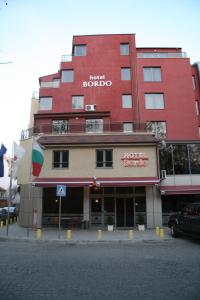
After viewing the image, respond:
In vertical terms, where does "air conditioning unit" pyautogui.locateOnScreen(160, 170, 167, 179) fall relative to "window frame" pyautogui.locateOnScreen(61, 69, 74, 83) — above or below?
below

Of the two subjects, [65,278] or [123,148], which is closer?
[65,278]

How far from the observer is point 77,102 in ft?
98.2

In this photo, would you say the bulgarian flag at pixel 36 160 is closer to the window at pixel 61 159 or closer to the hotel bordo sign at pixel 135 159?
the window at pixel 61 159

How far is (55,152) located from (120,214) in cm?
715

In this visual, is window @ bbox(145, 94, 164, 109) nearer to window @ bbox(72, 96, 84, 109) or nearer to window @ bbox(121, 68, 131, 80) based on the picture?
window @ bbox(121, 68, 131, 80)

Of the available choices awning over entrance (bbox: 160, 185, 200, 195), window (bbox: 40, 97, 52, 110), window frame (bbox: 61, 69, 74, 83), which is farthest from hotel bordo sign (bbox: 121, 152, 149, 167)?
window frame (bbox: 61, 69, 74, 83)

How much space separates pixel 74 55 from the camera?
31875mm

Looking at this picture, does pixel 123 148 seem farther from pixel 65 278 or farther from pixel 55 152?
pixel 65 278

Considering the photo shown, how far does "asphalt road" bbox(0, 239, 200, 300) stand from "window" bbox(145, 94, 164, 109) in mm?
20430

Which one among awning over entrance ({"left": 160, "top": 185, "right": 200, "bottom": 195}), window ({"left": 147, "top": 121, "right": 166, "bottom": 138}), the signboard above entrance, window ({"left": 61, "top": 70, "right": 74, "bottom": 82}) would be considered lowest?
awning over entrance ({"left": 160, "top": 185, "right": 200, "bottom": 195})

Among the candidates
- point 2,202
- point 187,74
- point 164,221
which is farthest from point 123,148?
point 2,202

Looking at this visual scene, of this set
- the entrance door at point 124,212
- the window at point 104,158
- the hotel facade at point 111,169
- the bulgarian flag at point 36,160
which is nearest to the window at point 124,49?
the hotel facade at point 111,169

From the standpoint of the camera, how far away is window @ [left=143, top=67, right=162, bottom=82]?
30656 millimetres

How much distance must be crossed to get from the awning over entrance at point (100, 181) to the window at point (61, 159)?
154cm
